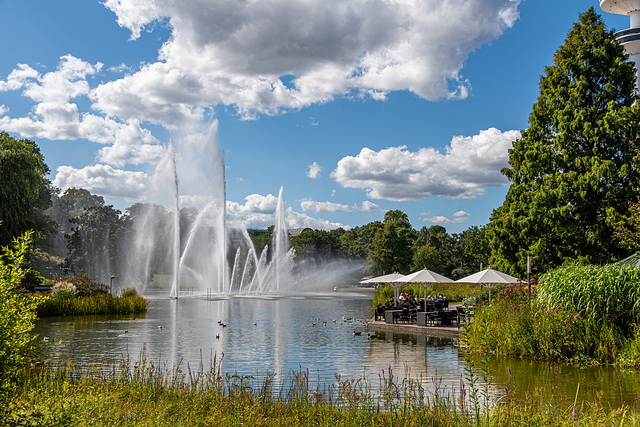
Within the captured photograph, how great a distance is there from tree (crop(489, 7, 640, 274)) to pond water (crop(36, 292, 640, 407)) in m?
9.03

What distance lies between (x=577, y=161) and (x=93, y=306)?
29.2 metres

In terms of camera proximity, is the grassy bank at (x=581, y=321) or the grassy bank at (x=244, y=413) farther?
the grassy bank at (x=581, y=321)

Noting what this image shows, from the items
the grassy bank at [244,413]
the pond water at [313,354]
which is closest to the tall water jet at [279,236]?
the pond water at [313,354]

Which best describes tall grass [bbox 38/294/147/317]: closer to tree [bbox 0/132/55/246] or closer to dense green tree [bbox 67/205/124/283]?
tree [bbox 0/132/55/246]

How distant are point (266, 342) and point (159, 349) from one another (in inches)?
172

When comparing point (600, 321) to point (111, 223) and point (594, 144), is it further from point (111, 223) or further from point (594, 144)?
point (111, 223)

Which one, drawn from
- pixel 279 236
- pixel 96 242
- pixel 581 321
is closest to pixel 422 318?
pixel 581 321

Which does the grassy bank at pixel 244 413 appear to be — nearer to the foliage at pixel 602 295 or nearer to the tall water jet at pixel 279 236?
the foliage at pixel 602 295

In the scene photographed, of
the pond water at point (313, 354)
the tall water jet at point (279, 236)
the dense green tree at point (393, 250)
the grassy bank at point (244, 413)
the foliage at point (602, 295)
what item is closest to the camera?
the grassy bank at point (244, 413)

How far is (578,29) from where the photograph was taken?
93.5 ft

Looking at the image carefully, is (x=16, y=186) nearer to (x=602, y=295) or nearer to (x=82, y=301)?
(x=82, y=301)

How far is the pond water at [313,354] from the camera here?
12.0 metres

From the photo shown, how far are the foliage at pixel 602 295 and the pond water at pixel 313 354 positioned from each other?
1.65 m

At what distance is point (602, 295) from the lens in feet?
48.8
